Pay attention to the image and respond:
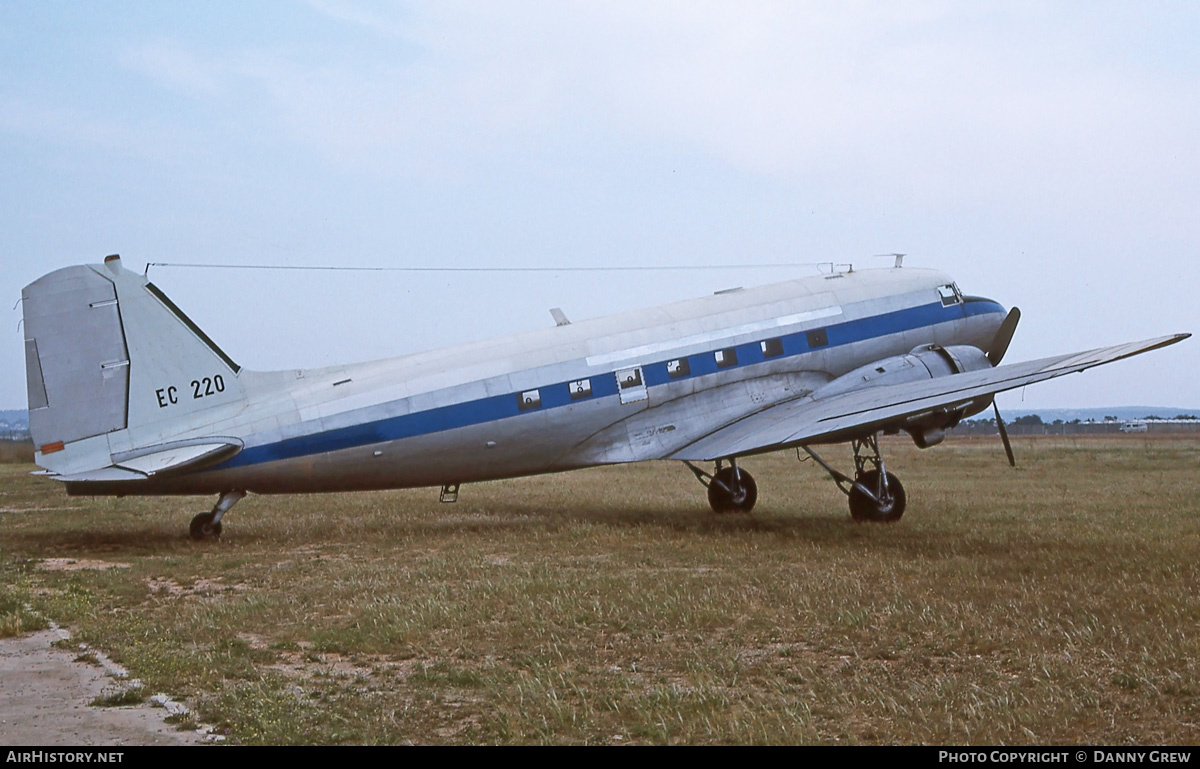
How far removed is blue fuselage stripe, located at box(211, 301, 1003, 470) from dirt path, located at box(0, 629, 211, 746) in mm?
7268

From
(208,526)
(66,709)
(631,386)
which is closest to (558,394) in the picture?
(631,386)

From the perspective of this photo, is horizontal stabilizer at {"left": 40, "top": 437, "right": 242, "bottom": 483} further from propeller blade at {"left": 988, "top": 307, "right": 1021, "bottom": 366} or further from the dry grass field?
propeller blade at {"left": 988, "top": 307, "right": 1021, "bottom": 366}

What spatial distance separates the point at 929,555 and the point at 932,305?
8.14m

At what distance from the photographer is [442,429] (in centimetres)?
1753

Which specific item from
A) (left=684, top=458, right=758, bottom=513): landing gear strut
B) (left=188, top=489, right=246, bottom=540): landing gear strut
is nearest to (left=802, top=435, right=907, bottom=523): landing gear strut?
(left=684, top=458, right=758, bottom=513): landing gear strut

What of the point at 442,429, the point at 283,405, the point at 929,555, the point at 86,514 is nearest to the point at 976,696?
the point at 929,555

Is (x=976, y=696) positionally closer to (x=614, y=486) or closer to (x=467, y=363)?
(x=467, y=363)

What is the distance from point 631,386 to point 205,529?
25.9 ft

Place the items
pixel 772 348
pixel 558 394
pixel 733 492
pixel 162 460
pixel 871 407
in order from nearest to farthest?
pixel 162 460 → pixel 871 407 → pixel 558 394 → pixel 772 348 → pixel 733 492

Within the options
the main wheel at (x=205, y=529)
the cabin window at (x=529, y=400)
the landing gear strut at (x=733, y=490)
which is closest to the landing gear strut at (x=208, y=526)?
the main wheel at (x=205, y=529)

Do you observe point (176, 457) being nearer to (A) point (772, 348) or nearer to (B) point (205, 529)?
(B) point (205, 529)

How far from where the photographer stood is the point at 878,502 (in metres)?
A: 17.8

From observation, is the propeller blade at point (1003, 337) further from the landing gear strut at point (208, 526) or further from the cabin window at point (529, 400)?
the landing gear strut at point (208, 526)

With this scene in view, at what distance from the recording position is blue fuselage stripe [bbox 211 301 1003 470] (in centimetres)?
1678
